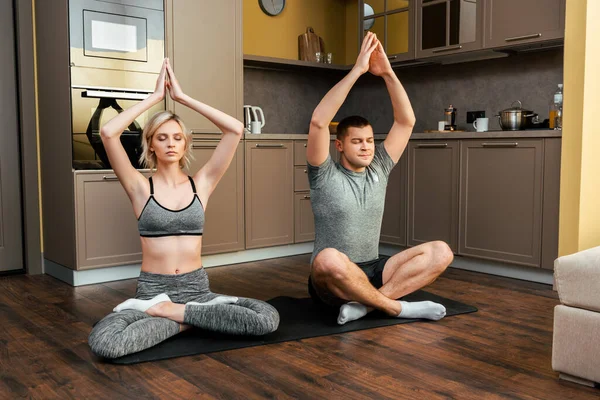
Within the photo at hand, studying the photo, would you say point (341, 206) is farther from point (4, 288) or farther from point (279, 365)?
point (4, 288)

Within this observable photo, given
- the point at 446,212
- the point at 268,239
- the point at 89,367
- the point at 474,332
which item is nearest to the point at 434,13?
the point at 446,212

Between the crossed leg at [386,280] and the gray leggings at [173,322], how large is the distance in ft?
1.05

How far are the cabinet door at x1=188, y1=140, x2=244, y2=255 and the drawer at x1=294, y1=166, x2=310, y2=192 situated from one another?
0.49 m

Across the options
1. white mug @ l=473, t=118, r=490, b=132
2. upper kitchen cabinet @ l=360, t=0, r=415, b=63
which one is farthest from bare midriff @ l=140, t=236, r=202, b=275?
upper kitchen cabinet @ l=360, t=0, r=415, b=63

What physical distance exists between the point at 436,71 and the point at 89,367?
357 centimetres

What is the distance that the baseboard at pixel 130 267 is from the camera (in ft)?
12.9

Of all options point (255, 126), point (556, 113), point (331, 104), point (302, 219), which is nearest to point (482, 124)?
point (556, 113)

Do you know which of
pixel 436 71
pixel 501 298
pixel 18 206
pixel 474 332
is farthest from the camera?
pixel 436 71

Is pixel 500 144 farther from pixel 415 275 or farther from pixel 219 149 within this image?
pixel 219 149

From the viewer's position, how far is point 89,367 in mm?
2354

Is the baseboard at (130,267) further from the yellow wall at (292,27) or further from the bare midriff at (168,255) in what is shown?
the yellow wall at (292,27)

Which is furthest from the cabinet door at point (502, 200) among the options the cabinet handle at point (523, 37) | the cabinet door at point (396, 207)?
the cabinet handle at point (523, 37)

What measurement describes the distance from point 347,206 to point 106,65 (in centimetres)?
185

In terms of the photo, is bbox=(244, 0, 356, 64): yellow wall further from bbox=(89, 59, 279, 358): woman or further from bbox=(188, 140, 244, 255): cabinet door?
bbox=(89, 59, 279, 358): woman
